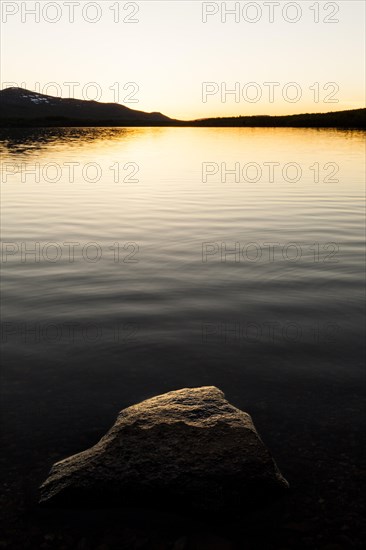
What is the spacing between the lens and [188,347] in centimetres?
941

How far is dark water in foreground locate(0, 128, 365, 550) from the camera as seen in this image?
5.24 meters

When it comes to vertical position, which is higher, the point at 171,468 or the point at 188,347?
the point at 188,347

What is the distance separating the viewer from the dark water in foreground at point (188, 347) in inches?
206

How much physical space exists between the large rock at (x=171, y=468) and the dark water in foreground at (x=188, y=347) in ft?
0.70

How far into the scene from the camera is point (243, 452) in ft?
17.9

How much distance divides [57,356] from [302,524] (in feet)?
17.3

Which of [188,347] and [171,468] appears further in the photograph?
[188,347]

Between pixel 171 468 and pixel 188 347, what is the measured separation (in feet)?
13.6

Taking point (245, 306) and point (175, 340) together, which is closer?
point (175, 340)

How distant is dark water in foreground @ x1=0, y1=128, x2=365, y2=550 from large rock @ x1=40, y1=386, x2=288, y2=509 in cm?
21

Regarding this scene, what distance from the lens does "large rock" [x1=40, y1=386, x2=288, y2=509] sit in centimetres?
526

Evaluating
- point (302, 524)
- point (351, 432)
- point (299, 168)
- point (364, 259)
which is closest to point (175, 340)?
point (351, 432)

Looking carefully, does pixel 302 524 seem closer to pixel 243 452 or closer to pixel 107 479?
pixel 243 452

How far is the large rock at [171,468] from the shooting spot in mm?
5258
